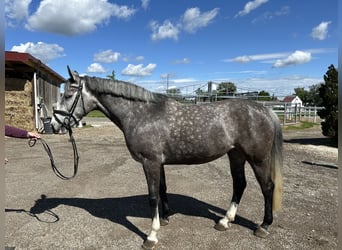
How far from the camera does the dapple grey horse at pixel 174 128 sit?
3373 millimetres

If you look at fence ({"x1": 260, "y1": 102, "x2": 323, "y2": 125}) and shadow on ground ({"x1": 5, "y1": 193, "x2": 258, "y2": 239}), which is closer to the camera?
shadow on ground ({"x1": 5, "y1": 193, "x2": 258, "y2": 239})

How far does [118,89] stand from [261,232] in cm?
255

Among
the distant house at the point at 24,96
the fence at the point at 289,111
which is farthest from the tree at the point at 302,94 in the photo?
the distant house at the point at 24,96

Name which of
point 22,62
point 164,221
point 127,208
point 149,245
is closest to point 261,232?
point 164,221

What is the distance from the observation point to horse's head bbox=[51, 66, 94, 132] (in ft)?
11.4

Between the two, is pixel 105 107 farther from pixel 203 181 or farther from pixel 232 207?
pixel 203 181

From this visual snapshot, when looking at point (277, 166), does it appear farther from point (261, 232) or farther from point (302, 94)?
point (302, 94)

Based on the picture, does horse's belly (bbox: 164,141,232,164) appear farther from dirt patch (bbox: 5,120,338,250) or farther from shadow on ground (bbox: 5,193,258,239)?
shadow on ground (bbox: 5,193,258,239)

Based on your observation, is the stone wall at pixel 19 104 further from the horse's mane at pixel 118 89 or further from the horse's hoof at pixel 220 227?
the horse's hoof at pixel 220 227

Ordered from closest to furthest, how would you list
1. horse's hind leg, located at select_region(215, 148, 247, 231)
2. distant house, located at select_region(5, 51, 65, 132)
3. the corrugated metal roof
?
A: horse's hind leg, located at select_region(215, 148, 247, 231), the corrugated metal roof, distant house, located at select_region(5, 51, 65, 132)

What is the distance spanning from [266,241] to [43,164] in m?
5.90

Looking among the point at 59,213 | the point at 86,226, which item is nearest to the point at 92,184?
the point at 59,213

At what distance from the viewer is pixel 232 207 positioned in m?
3.94

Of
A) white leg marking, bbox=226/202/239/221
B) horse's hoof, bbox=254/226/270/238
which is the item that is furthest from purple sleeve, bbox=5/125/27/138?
horse's hoof, bbox=254/226/270/238
